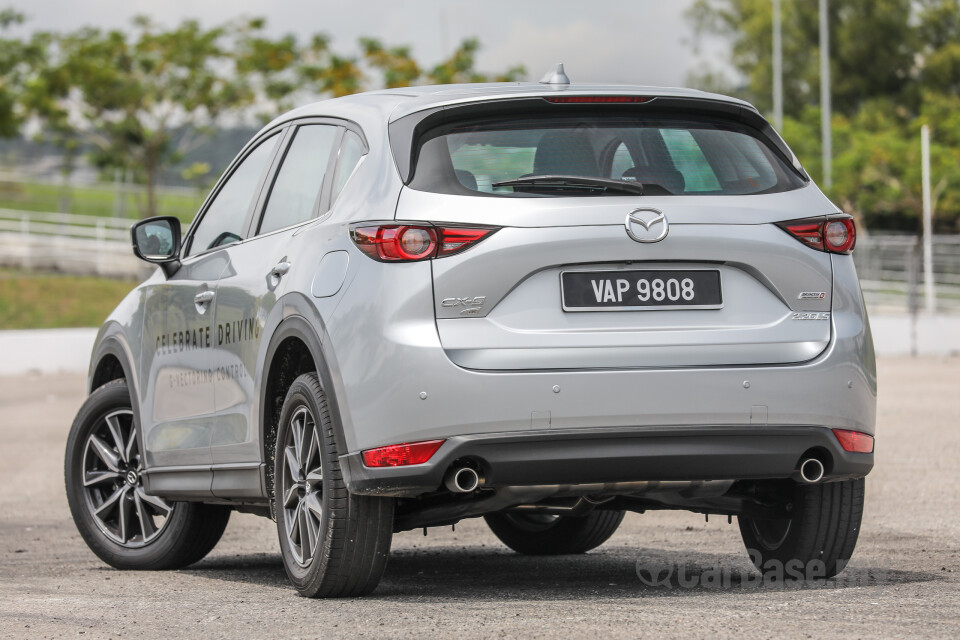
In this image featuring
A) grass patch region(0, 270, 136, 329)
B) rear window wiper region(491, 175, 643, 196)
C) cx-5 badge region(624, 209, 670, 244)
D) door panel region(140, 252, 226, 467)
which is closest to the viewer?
cx-5 badge region(624, 209, 670, 244)

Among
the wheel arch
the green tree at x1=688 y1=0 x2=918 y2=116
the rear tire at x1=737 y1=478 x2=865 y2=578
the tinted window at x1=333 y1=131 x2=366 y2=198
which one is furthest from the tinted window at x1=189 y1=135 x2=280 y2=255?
the green tree at x1=688 y1=0 x2=918 y2=116

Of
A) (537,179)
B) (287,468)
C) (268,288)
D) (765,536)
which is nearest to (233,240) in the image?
(268,288)

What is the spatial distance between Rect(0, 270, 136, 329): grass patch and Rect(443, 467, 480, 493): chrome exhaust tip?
2886cm

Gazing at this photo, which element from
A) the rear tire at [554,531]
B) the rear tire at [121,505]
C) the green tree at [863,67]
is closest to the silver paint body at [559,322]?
the rear tire at [121,505]

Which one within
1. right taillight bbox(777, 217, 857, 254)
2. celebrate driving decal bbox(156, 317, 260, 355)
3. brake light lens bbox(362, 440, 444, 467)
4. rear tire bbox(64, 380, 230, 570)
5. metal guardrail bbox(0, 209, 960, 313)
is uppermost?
right taillight bbox(777, 217, 857, 254)

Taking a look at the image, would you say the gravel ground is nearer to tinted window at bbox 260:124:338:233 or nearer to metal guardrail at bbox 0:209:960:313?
tinted window at bbox 260:124:338:233

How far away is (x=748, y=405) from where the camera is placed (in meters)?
5.27

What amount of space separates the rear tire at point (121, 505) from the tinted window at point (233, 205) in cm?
89

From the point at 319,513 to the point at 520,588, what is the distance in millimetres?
948

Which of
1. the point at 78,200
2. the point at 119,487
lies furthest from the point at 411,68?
the point at 119,487

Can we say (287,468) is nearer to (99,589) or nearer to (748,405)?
(99,589)

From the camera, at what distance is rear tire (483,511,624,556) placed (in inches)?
298

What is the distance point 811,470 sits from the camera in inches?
217

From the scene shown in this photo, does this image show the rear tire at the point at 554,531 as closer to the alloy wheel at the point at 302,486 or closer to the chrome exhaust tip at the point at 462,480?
the alloy wheel at the point at 302,486
